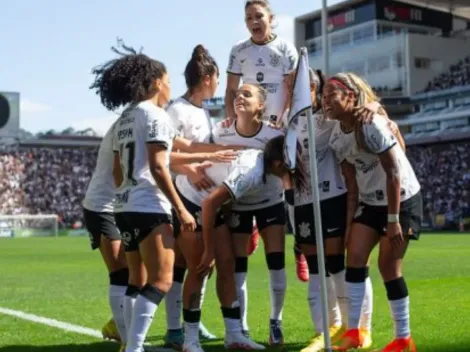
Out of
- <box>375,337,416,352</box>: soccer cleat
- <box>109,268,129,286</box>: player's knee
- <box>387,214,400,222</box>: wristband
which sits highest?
<box>387,214,400,222</box>: wristband

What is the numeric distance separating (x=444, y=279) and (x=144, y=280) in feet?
24.4

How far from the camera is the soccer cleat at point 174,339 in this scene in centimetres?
661

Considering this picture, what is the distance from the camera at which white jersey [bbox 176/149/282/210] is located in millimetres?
5883

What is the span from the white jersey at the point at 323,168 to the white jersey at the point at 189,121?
0.74m

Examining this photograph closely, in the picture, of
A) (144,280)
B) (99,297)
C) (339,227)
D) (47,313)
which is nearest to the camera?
(144,280)

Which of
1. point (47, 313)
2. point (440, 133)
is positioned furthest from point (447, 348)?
point (440, 133)

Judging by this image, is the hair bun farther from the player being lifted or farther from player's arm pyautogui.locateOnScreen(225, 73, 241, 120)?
the player being lifted

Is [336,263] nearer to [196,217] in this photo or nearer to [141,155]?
[196,217]

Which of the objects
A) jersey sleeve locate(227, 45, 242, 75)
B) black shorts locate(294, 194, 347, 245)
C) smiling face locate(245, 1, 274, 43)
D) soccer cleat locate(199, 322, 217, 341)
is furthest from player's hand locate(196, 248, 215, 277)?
smiling face locate(245, 1, 274, 43)

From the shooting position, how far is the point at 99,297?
1074 centimetres

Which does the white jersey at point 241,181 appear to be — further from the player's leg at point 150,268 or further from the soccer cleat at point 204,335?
the soccer cleat at point 204,335

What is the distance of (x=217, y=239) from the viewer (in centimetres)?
616

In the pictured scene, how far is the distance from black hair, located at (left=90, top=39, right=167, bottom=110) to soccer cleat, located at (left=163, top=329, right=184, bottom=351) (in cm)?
202

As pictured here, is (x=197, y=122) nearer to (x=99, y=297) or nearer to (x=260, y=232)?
(x=260, y=232)
